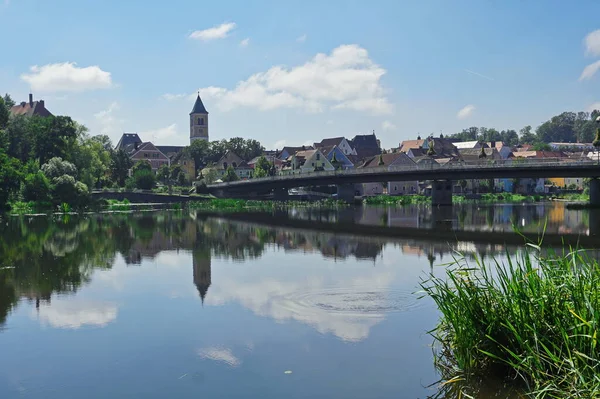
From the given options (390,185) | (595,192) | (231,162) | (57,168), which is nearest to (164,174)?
(231,162)

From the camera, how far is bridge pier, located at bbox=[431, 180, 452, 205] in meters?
83.8

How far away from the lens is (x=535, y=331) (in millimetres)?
10148

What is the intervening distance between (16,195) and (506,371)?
264ft

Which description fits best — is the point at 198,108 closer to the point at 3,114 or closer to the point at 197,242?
the point at 3,114

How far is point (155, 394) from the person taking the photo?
40.3 feet

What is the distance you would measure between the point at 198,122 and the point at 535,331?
191 metres

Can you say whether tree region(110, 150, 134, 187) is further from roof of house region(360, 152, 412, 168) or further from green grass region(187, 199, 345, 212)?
roof of house region(360, 152, 412, 168)

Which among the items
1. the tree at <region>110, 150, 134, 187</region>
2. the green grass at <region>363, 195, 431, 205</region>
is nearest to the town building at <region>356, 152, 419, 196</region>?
the green grass at <region>363, 195, 431, 205</region>

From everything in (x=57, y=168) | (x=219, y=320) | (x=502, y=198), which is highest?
(x=57, y=168)

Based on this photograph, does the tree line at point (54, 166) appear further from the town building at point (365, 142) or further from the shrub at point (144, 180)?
the town building at point (365, 142)

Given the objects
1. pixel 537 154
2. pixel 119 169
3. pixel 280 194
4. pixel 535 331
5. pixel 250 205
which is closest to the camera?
pixel 535 331

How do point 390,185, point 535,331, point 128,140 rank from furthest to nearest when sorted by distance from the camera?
1. point 128,140
2. point 390,185
3. point 535,331

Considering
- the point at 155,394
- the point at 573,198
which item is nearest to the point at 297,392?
the point at 155,394

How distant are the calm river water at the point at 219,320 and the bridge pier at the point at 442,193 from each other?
4514 centimetres
